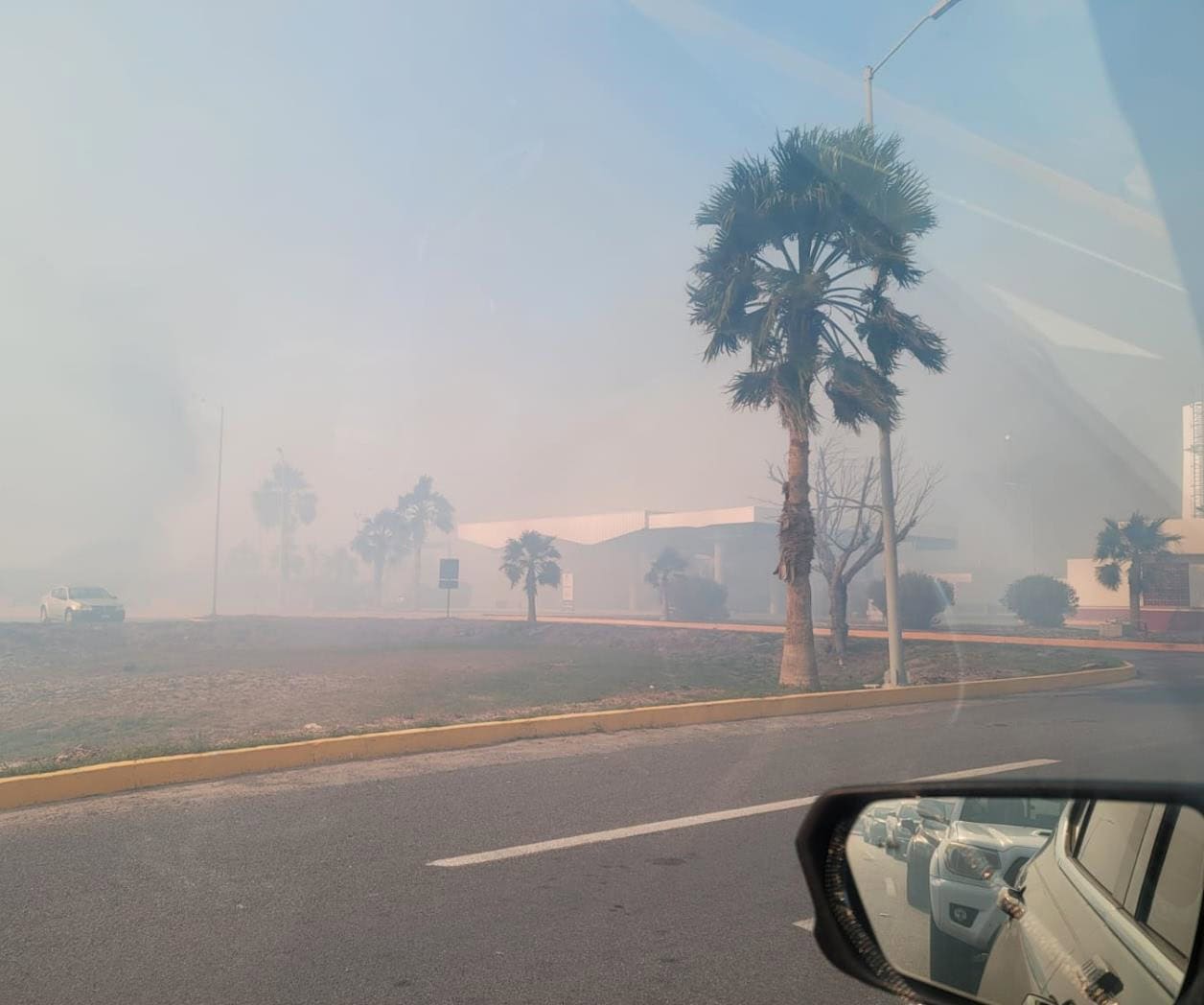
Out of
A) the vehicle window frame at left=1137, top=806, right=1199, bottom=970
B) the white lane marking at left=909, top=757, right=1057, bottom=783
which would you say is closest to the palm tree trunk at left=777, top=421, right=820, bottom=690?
the white lane marking at left=909, top=757, right=1057, bottom=783

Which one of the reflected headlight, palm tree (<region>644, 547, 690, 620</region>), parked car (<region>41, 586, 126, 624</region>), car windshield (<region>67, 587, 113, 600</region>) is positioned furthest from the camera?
palm tree (<region>644, 547, 690, 620</region>)

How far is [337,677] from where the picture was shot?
902 inches

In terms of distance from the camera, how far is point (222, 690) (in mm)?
19859

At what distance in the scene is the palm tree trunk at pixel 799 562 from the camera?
1772 centimetres

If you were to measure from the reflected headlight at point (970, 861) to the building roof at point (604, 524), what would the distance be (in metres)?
55.5

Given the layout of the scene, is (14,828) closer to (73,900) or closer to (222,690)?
(73,900)

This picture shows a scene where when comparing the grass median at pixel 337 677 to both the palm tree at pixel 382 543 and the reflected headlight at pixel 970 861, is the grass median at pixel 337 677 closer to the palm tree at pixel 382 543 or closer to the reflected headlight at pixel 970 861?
the reflected headlight at pixel 970 861

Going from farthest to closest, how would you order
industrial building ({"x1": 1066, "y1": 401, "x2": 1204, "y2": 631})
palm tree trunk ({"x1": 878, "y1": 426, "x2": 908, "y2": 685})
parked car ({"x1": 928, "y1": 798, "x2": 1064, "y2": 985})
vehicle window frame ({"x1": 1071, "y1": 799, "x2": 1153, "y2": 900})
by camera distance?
industrial building ({"x1": 1066, "y1": 401, "x2": 1204, "y2": 631})
palm tree trunk ({"x1": 878, "y1": 426, "x2": 908, "y2": 685})
parked car ({"x1": 928, "y1": 798, "x2": 1064, "y2": 985})
vehicle window frame ({"x1": 1071, "y1": 799, "x2": 1153, "y2": 900})

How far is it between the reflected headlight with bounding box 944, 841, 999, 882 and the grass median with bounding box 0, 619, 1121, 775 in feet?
28.5

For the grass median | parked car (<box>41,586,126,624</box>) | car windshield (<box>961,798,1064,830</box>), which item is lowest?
the grass median

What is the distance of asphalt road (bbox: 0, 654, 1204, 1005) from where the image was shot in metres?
4.39

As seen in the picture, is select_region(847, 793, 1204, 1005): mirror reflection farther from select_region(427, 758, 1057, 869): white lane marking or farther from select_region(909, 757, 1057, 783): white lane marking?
select_region(909, 757, 1057, 783): white lane marking

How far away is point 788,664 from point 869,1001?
13910mm

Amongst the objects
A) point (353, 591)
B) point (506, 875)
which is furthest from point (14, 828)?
point (353, 591)
